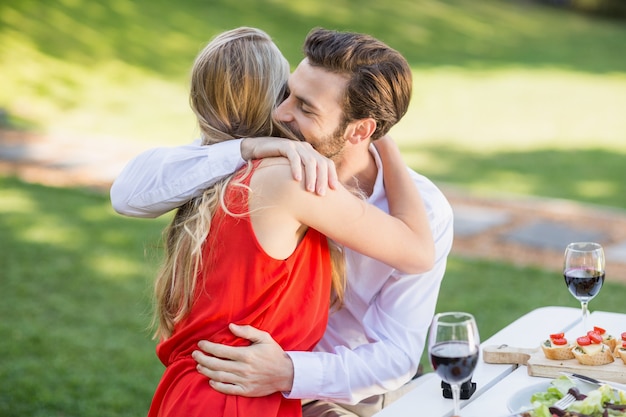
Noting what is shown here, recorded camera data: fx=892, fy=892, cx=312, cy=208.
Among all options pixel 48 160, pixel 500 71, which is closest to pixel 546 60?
pixel 500 71

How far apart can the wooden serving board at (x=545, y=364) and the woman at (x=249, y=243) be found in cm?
34

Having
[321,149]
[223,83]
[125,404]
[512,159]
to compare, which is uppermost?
[223,83]

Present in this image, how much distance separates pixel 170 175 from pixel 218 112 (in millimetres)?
249

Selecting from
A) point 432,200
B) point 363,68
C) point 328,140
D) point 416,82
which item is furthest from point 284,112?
point 416,82

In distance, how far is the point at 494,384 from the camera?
251cm

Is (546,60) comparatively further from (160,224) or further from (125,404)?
(125,404)

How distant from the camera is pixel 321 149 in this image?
2898 millimetres

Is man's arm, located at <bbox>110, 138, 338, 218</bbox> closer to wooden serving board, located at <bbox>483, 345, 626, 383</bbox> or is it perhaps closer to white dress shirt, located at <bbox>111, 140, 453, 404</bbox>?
white dress shirt, located at <bbox>111, 140, 453, 404</bbox>

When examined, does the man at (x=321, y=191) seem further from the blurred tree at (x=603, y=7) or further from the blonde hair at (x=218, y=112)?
the blurred tree at (x=603, y=7)

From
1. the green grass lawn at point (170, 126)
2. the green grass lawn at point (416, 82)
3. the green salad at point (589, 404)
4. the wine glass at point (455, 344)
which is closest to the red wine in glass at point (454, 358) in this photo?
the wine glass at point (455, 344)

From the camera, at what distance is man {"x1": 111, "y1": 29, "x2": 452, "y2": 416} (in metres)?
2.57

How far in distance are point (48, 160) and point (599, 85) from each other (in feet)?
36.7

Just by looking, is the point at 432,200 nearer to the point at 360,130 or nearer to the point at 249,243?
the point at 360,130

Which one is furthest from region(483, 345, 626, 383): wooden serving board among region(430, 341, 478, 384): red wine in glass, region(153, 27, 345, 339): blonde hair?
region(153, 27, 345, 339): blonde hair
